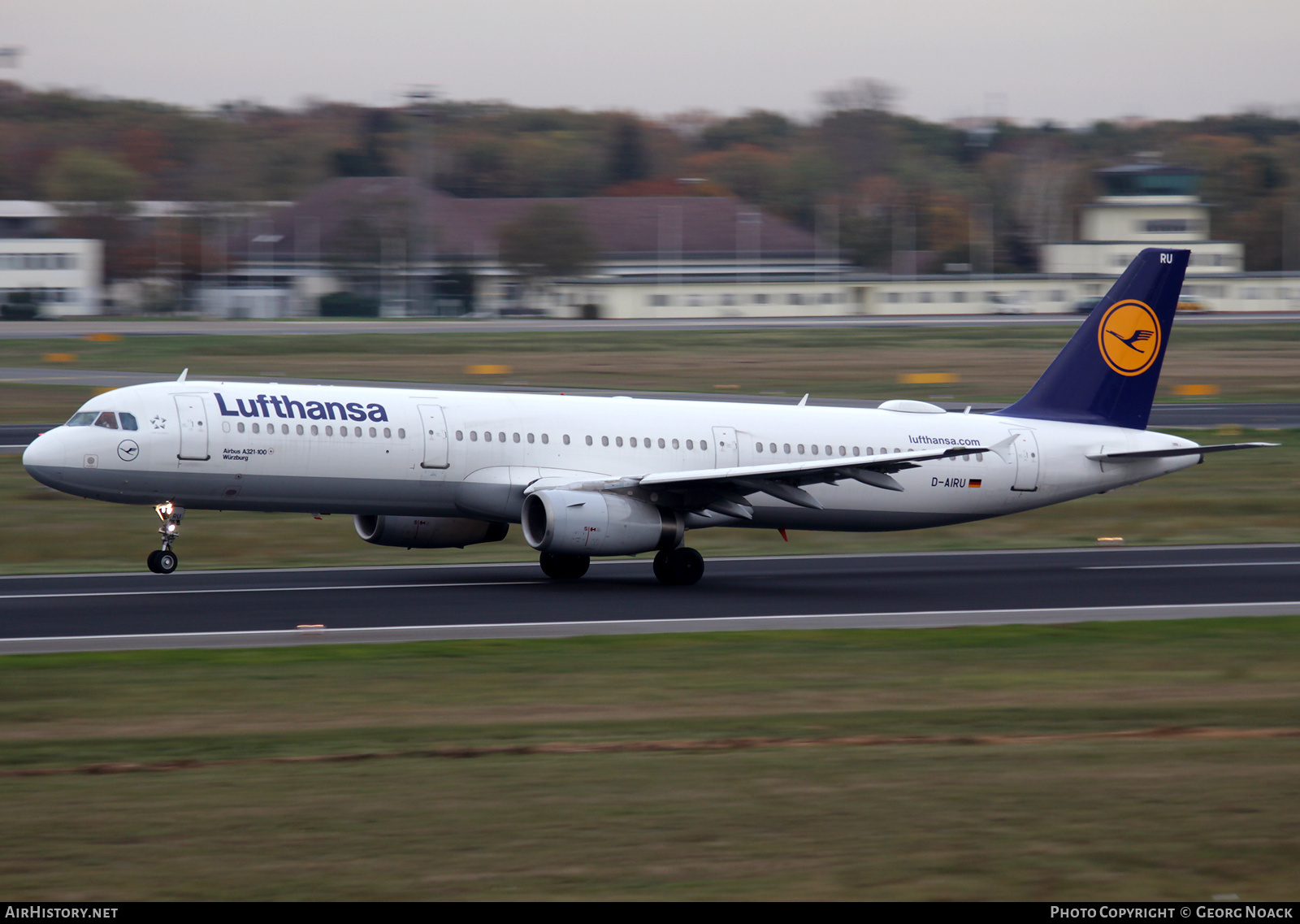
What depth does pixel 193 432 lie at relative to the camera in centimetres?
2622

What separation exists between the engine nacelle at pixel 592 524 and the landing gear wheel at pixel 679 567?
1.92ft

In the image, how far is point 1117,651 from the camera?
2111 centimetres

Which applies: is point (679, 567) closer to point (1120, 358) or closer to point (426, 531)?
point (426, 531)

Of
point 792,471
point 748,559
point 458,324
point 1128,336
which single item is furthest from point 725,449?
point 458,324

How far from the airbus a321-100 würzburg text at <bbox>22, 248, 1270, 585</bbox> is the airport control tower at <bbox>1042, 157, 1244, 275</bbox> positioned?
116 metres

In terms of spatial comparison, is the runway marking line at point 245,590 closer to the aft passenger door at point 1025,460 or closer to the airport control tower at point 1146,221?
the aft passenger door at point 1025,460

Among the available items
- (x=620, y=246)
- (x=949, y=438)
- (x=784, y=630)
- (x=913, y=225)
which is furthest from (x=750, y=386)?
(x=913, y=225)

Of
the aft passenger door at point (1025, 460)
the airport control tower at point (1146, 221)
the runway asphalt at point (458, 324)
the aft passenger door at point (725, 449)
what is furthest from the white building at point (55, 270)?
the aft passenger door at point (1025, 460)

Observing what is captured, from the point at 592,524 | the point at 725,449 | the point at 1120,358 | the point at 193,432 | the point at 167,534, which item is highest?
the point at 1120,358

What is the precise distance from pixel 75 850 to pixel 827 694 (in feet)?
31.7

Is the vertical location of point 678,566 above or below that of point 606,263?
below

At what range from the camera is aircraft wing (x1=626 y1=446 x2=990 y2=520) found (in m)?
26.9

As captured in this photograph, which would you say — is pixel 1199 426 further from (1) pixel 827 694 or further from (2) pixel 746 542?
(1) pixel 827 694

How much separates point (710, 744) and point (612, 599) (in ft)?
37.7
